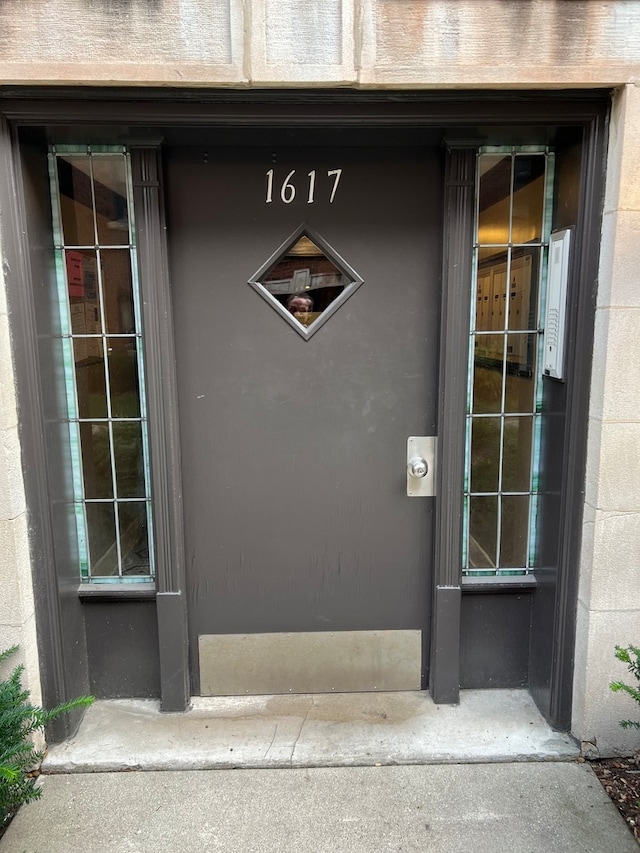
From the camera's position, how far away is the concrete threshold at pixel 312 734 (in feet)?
8.51

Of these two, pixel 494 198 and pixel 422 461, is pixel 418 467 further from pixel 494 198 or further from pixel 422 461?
pixel 494 198

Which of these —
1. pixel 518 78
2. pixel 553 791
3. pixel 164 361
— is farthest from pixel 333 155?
pixel 553 791

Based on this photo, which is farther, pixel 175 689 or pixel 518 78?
pixel 175 689

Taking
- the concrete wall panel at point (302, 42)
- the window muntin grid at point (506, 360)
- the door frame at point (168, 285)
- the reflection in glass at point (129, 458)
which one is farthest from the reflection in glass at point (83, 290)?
the window muntin grid at point (506, 360)

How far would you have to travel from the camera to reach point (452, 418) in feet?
8.88

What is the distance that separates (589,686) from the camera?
258 cm

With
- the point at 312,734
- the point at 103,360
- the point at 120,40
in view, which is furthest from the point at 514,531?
the point at 120,40

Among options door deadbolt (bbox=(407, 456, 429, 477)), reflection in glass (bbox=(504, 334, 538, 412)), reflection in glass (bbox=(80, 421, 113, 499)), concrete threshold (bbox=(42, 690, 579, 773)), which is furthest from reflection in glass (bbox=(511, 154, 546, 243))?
concrete threshold (bbox=(42, 690, 579, 773))

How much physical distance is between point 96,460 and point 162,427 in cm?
42

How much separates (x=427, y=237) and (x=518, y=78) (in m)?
0.71

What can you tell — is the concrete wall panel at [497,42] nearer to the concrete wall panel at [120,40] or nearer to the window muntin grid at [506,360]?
the window muntin grid at [506,360]

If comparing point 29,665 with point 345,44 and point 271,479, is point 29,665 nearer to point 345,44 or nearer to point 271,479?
point 271,479

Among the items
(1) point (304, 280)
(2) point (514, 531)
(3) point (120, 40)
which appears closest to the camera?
(3) point (120, 40)

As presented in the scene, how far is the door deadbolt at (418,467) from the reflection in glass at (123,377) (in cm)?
135
